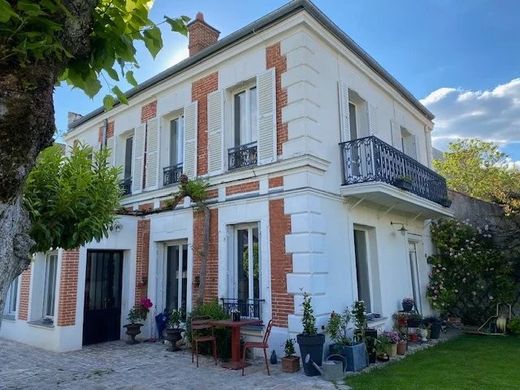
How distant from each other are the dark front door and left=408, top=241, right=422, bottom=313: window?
25.6ft

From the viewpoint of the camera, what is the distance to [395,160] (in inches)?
350

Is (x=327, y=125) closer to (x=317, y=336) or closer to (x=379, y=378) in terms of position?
(x=317, y=336)

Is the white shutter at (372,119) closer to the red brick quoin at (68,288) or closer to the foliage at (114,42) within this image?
the red brick quoin at (68,288)

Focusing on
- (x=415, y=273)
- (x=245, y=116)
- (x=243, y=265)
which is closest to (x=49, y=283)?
(x=243, y=265)

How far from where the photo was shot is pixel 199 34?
11117 millimetres

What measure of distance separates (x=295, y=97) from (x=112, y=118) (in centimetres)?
698

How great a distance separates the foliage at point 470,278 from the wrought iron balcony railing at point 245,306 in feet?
19.4

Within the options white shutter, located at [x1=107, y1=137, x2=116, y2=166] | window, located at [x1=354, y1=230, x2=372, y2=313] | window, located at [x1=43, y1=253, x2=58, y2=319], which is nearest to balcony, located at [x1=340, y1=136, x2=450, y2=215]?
window, located at [x1=354, y1=230, x2=372, y2=313]

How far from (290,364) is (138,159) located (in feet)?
23.3

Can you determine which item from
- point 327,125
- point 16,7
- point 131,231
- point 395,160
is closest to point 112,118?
point 131,231

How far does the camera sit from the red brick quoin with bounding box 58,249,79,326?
8.56 metres

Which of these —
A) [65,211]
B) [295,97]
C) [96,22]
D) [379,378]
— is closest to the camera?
[96,22]

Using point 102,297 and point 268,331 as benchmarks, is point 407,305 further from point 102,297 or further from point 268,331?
point 102,297

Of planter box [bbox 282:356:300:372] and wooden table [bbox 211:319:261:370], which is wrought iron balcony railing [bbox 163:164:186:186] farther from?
planter box [bbox 282:356:300:372]
